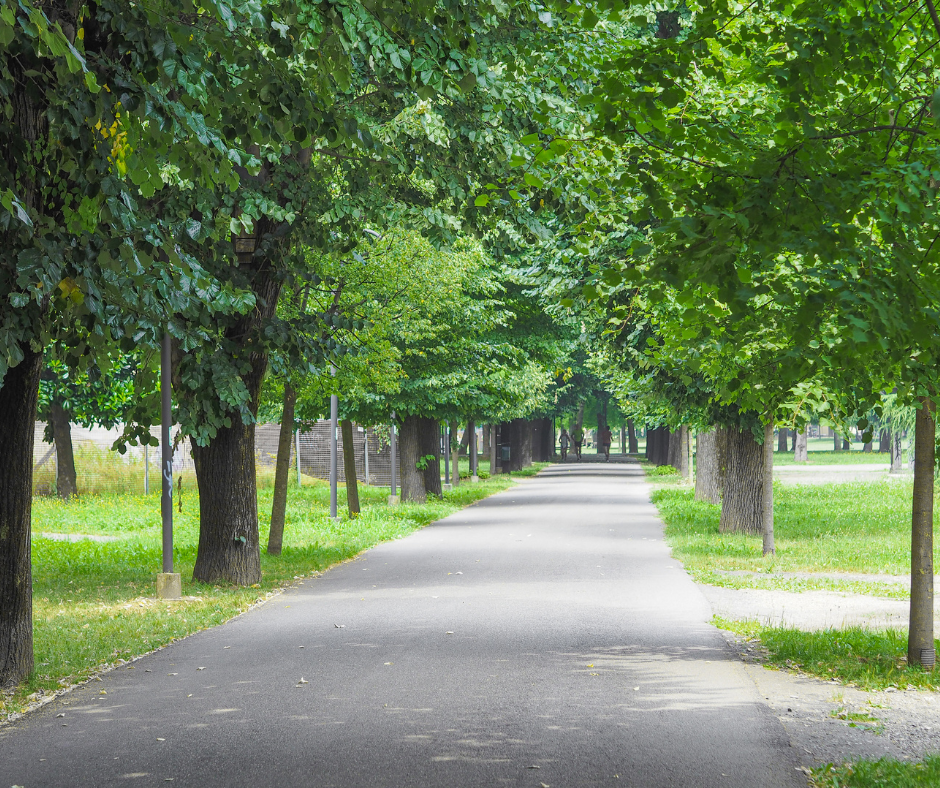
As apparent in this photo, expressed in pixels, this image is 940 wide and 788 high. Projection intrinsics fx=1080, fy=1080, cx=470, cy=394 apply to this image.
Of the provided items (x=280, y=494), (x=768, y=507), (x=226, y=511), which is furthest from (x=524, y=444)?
(x=226, y=511)

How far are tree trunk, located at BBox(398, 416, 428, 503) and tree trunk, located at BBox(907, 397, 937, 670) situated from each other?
20687 millimetres

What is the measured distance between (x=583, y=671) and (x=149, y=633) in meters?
4.18

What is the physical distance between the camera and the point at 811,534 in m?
20.2

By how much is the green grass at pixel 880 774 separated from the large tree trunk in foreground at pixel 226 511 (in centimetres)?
876

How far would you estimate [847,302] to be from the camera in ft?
16.9

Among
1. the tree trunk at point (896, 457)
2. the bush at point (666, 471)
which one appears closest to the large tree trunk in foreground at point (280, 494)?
the bush at point (666, 471)

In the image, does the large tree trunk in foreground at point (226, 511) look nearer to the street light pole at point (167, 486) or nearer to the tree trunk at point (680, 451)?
the street light pole at point (167, 486)

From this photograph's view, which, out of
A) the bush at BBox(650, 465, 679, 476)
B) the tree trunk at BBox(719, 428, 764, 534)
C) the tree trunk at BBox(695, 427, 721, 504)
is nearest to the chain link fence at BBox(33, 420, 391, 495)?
the tree trunk at BBox(695, 427, 721, 504)

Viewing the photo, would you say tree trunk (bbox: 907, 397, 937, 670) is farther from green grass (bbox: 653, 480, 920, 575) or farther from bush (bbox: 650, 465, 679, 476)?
bush (bbox: 650, 465, 679, 476)

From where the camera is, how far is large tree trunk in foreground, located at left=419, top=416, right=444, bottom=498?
30.1 metres

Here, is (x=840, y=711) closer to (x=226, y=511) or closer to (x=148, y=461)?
(x=226, y=511)

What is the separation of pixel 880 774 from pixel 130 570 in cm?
1166

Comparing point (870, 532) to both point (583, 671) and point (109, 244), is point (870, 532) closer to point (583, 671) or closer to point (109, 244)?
point (583, 671)

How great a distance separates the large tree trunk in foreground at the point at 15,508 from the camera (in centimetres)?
777
